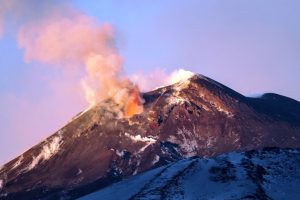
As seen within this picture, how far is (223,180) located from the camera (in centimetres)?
10450

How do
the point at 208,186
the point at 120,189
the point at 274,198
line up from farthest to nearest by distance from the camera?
the point at 120,189
the point at 208,186
the point at 274,198

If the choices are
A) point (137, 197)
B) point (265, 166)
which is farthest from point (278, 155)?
point (137, 197)

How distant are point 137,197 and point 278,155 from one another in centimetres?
2511

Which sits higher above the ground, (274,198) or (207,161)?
(207,161)

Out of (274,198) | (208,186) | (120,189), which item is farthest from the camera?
(120,189)

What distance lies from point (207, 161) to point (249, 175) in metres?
11.3

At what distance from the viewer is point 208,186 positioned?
338 feet

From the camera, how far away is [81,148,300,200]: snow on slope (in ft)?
325

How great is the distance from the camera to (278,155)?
114 m

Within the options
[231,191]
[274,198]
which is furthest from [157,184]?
[274,198]

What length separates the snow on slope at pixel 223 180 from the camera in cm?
9910

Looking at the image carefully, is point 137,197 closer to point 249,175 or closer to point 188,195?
point 188,195

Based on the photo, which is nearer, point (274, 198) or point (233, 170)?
point (274, 198)

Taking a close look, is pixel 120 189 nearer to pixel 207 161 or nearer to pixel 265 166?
pixel 207 161
